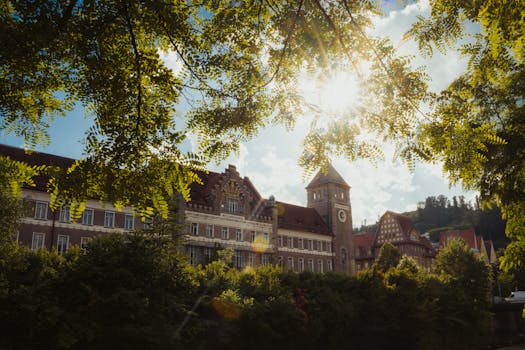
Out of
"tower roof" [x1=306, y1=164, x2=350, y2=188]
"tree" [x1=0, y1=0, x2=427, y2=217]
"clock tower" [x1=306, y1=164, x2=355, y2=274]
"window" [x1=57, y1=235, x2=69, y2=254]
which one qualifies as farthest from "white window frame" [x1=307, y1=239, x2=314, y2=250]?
"tree" [x1=0, y1=0, x2=427, y2=217]

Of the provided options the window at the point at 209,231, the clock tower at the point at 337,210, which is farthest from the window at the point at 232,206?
the clock tower at the point at 337,210

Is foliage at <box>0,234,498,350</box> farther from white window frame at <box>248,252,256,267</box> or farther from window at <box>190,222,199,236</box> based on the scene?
white window frame at <box>248,252,256,267</box>

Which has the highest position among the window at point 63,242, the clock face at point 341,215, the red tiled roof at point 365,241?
the clock face at point 341,215

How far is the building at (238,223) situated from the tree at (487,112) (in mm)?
17762

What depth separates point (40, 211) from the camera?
34.6m

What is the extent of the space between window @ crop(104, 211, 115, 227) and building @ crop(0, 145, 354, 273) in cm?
8

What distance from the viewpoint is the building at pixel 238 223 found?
115 ft

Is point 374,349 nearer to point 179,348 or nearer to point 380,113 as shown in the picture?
point 179,348

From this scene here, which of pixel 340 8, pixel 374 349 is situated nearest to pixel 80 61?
pixel 340 8

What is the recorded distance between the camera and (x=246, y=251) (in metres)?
47.0

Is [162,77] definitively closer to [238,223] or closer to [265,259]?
[238,223]

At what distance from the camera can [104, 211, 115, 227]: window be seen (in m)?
37.6

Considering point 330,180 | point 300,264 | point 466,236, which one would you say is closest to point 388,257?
point 300,264

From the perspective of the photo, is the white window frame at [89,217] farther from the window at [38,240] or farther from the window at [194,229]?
the window at [194,229]
